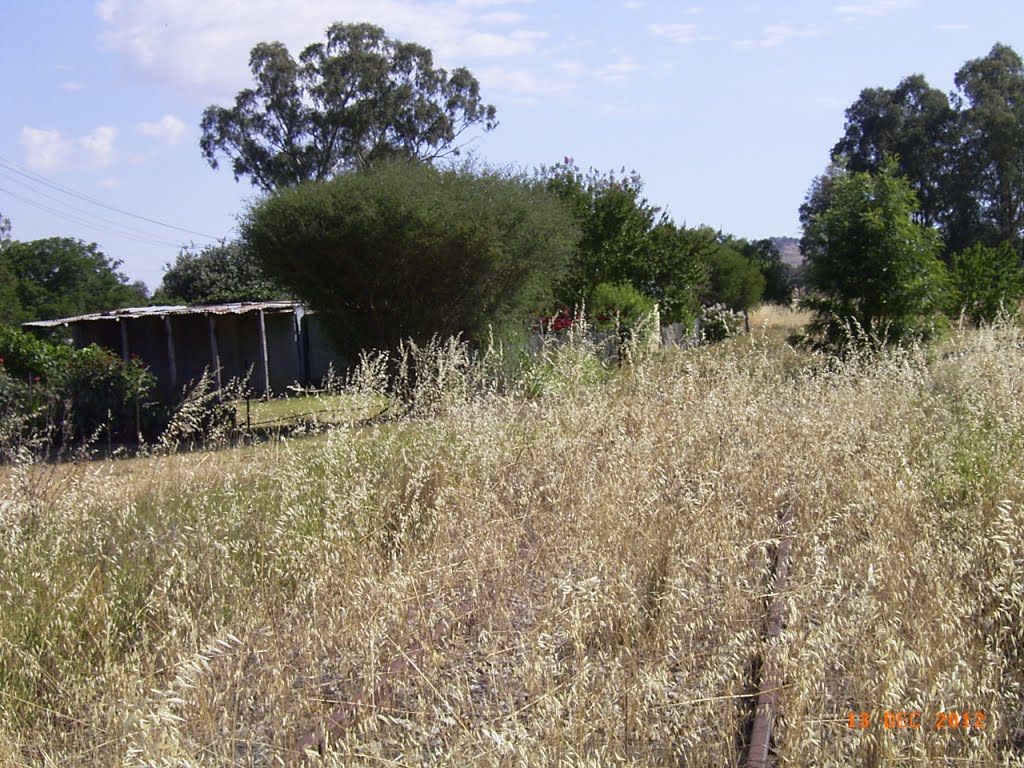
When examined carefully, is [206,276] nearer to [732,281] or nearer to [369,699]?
[732,281]

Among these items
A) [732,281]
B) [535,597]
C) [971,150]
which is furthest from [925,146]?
[535,597]

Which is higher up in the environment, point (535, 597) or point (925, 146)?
point (925, 146)

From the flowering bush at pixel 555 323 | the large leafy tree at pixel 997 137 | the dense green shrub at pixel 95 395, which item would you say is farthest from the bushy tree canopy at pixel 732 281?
the dense green shrub at pixel 95 395

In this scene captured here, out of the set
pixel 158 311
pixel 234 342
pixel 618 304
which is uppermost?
pixel 158 311

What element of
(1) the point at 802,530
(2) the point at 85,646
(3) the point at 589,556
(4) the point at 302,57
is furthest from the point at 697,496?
(4) the point at 302,57

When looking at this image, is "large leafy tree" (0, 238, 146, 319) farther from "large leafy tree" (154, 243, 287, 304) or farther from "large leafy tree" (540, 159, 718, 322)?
"large leafy tree" (540, 159, 718, 322)

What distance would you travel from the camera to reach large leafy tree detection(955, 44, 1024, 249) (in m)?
48.9

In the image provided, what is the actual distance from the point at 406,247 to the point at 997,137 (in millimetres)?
Answer: 43958

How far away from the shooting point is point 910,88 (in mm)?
52062

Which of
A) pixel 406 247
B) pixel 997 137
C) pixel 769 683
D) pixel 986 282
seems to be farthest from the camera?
pixel 997 137

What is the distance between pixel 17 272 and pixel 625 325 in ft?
149

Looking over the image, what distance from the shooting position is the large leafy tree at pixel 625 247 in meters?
25.7

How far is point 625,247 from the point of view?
26.7m
